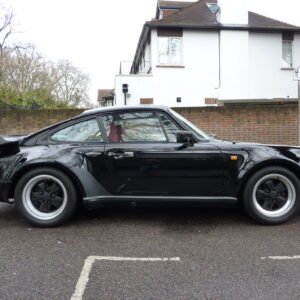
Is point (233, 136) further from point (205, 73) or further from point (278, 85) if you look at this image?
point (278, 85)

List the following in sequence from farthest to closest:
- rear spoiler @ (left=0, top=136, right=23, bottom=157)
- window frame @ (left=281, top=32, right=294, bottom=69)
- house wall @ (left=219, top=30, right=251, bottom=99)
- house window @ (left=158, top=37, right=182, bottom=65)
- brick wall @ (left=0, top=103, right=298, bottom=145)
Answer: window frame @ (left=281, top=32, right=294, bottom=69)
house wall @ (left=219, top=30, right=251, bottom=99)
house window @ (left=158, top=37, right=182, bottom=65)
brick wall @ (left=0, top=103, right=298, bottom=145)
rear spoiler @ (left=0, top=136, right=23, bottom=157)

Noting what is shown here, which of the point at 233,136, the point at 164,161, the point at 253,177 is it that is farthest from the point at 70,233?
the point at 233,136

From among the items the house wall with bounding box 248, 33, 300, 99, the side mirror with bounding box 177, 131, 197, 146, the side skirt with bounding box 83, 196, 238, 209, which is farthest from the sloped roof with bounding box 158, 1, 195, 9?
the side skirt with bounding box 83, 196, 238, 209

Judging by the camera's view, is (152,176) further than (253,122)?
No

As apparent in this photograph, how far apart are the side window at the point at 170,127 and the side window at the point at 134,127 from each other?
62mm

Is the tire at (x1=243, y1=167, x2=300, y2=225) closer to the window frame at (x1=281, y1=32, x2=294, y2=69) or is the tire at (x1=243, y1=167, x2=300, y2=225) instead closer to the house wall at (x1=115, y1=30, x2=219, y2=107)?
the house wall at (x1=115, y1=30, x2=219, y2=107)

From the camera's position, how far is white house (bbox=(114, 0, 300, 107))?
62.1 feet

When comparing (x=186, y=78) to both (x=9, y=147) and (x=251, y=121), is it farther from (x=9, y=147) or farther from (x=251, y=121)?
(x=9, y=147)

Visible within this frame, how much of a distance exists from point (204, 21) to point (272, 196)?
16.9m

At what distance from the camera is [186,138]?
4.55 metres

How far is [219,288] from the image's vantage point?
10.1 feet

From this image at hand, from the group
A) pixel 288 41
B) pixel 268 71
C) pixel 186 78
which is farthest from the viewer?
pixel 288 41

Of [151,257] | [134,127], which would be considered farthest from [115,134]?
[151,257]

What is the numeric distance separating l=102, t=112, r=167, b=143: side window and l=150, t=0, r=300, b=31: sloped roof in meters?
15.0
